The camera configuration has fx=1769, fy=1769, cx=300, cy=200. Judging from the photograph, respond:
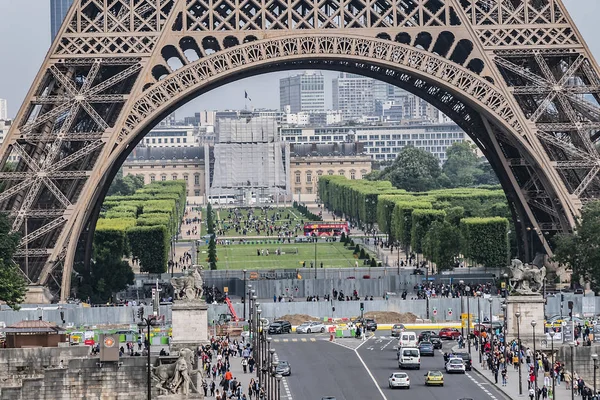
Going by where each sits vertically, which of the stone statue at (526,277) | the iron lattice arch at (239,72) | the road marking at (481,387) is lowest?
the road marking at (481,387)

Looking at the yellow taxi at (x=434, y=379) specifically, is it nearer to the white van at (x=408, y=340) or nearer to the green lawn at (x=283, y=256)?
the white van at (x=408, y=340)

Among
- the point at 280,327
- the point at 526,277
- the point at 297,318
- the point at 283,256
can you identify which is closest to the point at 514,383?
the point at 526,277

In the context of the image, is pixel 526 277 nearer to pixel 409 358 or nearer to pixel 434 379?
pixel 409 358

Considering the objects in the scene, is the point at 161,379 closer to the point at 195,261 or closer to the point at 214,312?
the point at 214,312

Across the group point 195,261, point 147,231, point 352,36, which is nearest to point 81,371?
point 352,36

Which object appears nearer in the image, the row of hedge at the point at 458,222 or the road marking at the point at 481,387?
the road marking at the point at 481,387

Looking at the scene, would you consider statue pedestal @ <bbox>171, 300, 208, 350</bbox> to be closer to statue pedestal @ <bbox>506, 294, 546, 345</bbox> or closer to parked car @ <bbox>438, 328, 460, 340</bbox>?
statue pedestal @ <bbox>506, 294, 546, 345</bbox>

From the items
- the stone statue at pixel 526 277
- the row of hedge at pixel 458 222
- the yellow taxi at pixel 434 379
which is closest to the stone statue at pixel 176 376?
the yellow taxi at pixel 434 379
